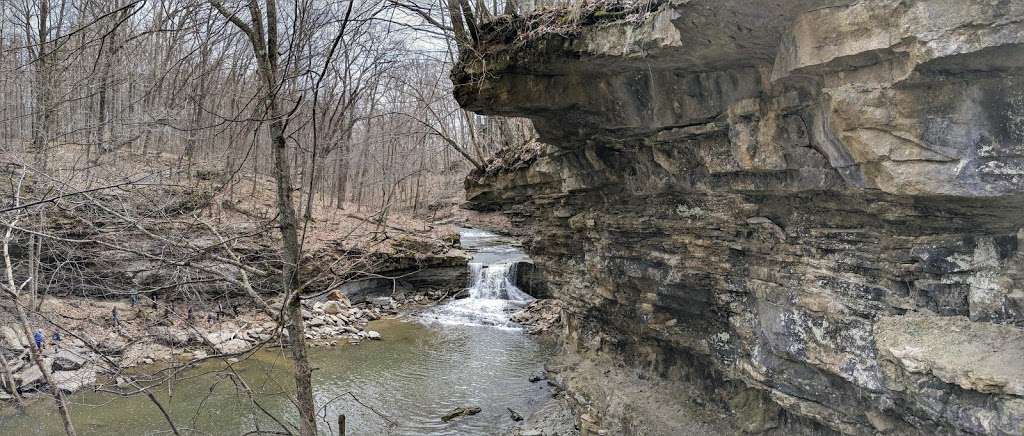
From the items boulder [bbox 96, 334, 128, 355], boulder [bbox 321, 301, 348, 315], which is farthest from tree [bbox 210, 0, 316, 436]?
boulder [bbox 321, 301, 348, 315]

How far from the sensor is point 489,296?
757 inches

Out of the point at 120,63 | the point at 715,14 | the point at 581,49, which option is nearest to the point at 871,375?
the point at 715,14

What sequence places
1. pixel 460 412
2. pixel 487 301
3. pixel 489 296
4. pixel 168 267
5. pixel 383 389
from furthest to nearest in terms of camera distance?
pixel 489 296 → pixel 487 301 → pixel 383 389 → pixel 460 412 → pixel 168 267

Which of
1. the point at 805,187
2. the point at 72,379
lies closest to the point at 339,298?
the point at 72,379

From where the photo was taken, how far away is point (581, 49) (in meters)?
5.93

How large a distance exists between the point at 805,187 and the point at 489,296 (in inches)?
576

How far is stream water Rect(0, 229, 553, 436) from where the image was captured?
9.33 metres

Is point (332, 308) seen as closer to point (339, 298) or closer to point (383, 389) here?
point (339, 298)

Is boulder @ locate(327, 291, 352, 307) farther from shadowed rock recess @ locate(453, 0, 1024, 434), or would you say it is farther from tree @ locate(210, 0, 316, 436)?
tree @ locate(210, 0, 316, 436)

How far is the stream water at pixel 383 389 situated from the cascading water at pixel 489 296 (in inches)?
3.9

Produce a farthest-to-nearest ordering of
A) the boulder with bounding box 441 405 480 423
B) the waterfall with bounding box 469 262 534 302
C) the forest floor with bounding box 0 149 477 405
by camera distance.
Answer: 1. the waterfall with bounding box 469 262 534 302
2. the boulder with bounding box 441 405 480 423
3. the forest floor with bounding box 0 149 477 405

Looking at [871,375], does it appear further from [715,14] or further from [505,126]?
[505,126]

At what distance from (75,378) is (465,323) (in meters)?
8.91

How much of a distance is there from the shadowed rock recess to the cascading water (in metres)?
8.78
